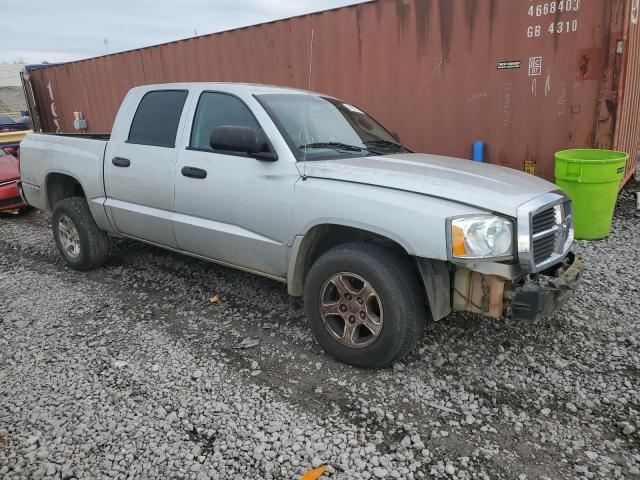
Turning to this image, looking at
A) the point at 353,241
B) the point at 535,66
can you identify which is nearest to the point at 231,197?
the point at 353,241

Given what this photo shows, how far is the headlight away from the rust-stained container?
3821 mm

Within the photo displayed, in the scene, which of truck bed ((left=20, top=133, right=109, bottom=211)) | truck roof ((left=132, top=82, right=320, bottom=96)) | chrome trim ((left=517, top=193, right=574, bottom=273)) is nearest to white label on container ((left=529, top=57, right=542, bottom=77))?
truck roof ((left=132, top=82, right=320, bottom=96))

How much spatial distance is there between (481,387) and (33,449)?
2.40 m

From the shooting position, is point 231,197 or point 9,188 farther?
point 9,188

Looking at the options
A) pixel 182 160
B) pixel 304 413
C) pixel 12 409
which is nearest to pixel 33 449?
pixel 12 409

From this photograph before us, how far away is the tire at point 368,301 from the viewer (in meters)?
2.75

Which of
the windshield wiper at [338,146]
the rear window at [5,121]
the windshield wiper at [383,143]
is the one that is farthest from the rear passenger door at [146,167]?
the rear window at [5,121]

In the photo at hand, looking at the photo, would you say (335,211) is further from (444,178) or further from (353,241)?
(444,178)

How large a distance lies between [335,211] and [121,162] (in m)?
2.28

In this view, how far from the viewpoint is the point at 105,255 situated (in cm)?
488

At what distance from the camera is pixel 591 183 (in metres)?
5.06

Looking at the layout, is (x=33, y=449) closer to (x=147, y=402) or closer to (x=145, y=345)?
(x=147, y=402)

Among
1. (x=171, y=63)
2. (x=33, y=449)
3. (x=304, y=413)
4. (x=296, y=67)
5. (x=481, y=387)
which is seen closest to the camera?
(x=33, y=449)

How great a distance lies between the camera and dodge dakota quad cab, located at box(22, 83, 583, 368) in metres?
2.62
